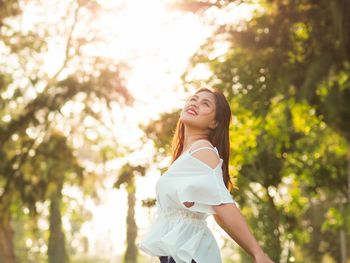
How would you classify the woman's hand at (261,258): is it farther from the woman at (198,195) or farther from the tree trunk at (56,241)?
the tree trunk at (56,241)

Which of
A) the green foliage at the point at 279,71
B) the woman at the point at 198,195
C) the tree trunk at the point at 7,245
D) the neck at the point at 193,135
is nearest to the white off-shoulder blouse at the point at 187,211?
the woman at the point at 198,195

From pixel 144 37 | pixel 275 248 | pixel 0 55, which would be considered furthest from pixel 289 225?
pixel 275 248

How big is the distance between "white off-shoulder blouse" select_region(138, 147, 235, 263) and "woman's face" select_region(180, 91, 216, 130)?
7.1 inches

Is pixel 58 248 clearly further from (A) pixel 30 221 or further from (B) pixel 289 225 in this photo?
(B) pixel 289 225

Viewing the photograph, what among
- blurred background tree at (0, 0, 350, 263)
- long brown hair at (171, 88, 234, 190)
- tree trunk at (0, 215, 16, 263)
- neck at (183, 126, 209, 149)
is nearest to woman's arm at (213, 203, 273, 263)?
long brown hair at (171, 88, 234, 190)

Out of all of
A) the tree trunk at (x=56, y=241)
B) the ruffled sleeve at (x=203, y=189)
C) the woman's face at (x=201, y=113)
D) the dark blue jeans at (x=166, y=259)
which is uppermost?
the woman's face at (x=201, y=113)

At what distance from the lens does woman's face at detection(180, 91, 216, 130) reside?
14.0 feet

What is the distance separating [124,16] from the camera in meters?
24.9

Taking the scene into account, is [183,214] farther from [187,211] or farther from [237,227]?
[237,227]

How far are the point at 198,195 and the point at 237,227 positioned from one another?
0.25 metres

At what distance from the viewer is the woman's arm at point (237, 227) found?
12.4ft

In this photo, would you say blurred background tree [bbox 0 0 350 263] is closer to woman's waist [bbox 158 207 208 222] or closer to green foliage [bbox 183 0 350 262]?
green foliage [bbox 183 0 350 262]

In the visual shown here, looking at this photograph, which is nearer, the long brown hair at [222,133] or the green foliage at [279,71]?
the long brown hair at [222,133]

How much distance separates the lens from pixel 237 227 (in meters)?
3.85
